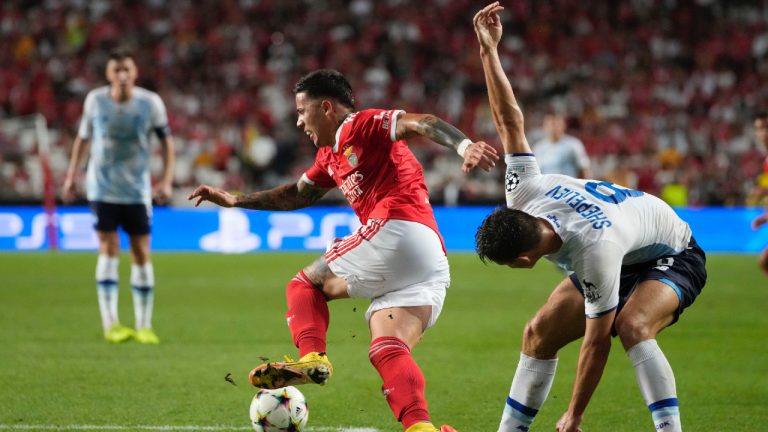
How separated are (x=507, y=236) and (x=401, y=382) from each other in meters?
0.82

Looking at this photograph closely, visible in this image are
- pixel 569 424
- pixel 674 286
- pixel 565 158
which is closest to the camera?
pixel 674 286

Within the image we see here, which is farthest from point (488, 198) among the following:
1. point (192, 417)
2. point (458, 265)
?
point (192, 417)

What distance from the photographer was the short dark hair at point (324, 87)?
4770 millimetres

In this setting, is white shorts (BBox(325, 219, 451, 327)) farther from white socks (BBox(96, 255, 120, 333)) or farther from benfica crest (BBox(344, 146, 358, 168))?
white socks (BBox(96, 255, 120, 333))

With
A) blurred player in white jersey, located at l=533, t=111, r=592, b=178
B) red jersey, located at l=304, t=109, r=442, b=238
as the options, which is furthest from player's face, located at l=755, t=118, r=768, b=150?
red jersey, located at l=304, t=109, r=442, b=238

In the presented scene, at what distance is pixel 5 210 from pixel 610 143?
38.4 ft

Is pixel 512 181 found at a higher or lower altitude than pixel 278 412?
higher

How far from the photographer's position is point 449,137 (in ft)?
13.9

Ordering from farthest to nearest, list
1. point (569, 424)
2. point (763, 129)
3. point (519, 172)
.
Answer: point (763, 129) < point (569, 424) < point (519, 172)

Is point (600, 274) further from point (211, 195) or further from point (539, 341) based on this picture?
point (211, 195)

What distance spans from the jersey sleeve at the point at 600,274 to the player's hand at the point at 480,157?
1.69 ft

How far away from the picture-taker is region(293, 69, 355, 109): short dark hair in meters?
4.77

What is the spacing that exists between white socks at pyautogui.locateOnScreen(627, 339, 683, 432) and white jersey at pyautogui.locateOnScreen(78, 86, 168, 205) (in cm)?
524

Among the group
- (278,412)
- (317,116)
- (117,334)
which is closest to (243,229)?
(117,334)
